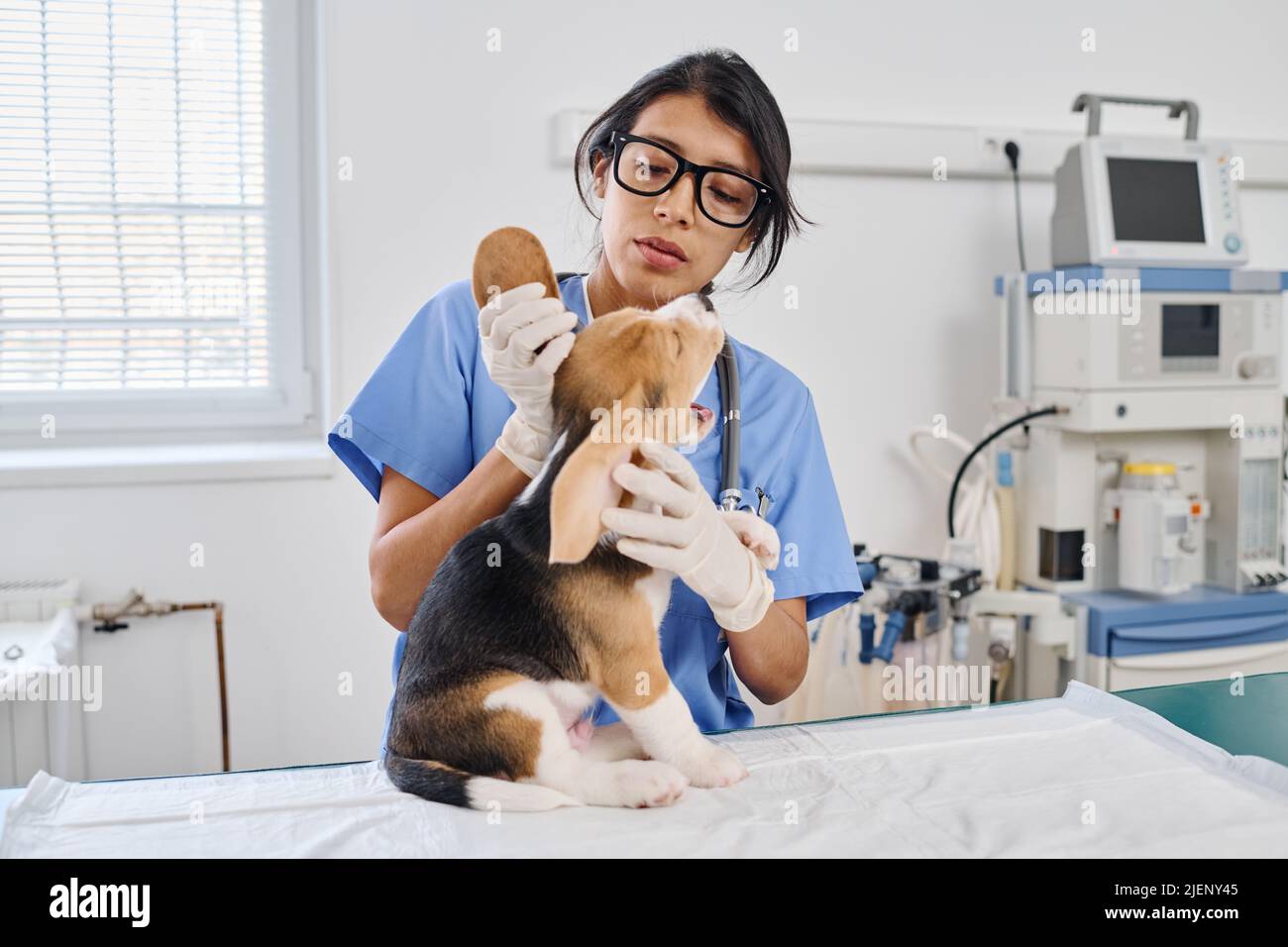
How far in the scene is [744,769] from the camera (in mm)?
1014

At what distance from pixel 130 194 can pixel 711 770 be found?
2064 mm

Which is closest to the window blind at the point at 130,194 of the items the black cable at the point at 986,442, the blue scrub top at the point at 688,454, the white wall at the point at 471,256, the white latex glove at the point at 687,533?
the white wall at the point at 471,256

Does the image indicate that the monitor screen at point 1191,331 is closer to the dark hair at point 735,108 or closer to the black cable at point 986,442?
Answer: the black cable at point 986,442

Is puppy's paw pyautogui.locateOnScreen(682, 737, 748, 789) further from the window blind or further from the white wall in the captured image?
the window blind

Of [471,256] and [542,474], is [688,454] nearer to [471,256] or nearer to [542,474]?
[542,474]

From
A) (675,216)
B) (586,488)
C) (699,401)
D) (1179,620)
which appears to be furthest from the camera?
(1179,620)

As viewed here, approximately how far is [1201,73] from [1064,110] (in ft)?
1.43

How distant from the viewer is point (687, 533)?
3.02 feet

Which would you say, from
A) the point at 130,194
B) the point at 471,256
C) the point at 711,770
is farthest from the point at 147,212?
the point at 711,770

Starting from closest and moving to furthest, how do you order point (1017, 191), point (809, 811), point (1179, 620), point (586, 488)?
point (586, 488) → point (809, 811) → point (1179, 620) → point (1017, 191)

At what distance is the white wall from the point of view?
7.73ft

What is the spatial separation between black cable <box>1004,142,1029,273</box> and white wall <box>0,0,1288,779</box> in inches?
1.0
